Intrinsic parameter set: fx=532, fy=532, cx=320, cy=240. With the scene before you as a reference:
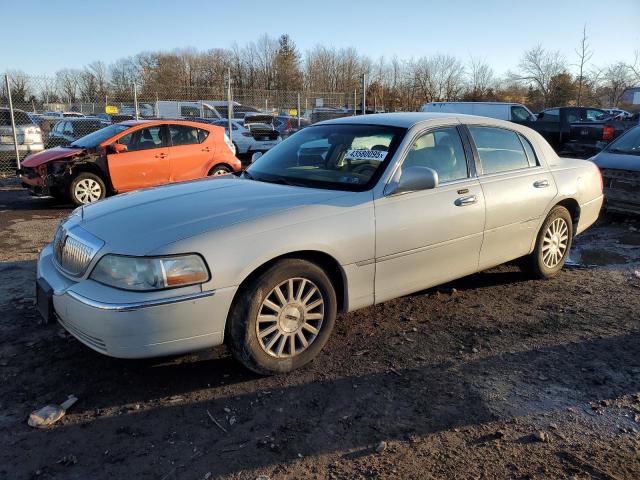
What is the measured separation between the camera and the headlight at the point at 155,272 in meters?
2.98

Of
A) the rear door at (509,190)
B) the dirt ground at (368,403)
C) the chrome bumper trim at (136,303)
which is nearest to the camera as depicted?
the dirt ground at (368,403)

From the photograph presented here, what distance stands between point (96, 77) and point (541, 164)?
47.8m

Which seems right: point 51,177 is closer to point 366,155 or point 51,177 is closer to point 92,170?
point 92,170

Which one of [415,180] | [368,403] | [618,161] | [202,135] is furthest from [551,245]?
[202,135]

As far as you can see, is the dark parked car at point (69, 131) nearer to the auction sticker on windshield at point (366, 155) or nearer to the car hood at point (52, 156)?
the car hood at point (52, 156)

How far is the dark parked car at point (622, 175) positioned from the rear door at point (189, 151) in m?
6.83

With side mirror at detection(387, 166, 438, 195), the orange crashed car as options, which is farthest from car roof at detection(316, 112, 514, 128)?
the orange crashed car

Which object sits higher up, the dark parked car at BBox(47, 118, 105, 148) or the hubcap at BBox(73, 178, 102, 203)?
the dark parked car at BBox(47, 118, 105, 148)

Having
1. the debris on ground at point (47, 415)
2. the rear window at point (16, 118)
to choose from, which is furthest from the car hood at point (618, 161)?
the rear window at point (16, 118)

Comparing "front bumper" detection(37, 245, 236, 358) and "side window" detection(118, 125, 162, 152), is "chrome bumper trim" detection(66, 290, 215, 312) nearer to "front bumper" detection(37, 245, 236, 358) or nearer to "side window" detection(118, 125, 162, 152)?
"front bumper" detection(37, 245, 236, 358)

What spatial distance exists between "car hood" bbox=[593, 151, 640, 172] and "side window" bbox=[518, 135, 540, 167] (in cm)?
348

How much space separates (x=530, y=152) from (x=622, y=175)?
3.61 metres

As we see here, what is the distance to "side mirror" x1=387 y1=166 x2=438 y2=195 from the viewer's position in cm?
379

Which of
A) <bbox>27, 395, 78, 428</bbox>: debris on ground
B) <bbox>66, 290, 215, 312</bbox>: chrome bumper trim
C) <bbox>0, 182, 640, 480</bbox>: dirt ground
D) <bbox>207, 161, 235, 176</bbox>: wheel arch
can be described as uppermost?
<bbox>207, 161, 235, 176</bbox>: wheel arch
